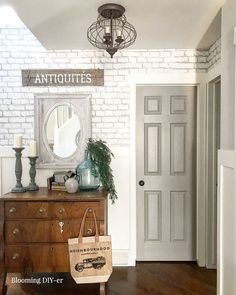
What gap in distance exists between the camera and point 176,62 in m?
2.98

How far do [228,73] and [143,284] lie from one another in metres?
2.05

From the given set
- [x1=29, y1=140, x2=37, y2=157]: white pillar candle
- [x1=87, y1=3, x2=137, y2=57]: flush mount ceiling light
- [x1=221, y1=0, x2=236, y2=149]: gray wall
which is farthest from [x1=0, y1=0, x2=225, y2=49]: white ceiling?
[x1=29, y1=140, x2=37, y2=157]: white pillar candle

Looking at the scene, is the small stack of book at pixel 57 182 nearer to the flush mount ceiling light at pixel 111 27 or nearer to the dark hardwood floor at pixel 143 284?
the dark hardwood floor at pixel 143 284

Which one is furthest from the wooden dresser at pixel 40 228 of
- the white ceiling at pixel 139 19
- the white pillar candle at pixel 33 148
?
the white ceiling at pixel 139 19

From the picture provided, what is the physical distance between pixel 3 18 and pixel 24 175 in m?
1.67

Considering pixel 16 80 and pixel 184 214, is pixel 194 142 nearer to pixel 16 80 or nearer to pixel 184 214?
pixel 184 214

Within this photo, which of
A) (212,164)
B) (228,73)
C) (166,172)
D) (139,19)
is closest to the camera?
(228,73)

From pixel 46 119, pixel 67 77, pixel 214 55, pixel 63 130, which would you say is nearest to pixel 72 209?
pixel 63 130

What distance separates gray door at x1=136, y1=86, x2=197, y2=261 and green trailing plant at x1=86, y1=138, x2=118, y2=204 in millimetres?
456

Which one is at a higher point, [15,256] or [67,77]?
[67,77]

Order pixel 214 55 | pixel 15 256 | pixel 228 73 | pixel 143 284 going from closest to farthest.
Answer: pixel 228 73 → pixel 15 256 → pixel 143 284 → pixel 214 55

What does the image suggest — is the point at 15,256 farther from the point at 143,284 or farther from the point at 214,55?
the point at 214,55

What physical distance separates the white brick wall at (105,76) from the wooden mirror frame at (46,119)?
6 centimetres

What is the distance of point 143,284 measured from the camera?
264 cm
